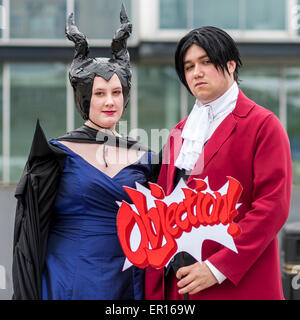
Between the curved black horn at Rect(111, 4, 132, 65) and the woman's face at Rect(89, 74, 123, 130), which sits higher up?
the curved black horn at Rect(111, 4, 132, 65)

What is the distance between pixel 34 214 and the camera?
2717mm

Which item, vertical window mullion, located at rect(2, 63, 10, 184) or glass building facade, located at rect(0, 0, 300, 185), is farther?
vertical window mullion, located at rect(2, 63, 10, 184)

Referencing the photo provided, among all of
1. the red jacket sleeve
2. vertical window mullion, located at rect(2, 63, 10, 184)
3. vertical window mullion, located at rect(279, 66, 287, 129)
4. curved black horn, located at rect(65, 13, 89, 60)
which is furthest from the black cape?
vertical window mullion, located at rect(279, 66, 287, 129)

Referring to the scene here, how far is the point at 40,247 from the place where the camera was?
274 centimetres

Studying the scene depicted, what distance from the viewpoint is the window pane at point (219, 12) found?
10766 mm

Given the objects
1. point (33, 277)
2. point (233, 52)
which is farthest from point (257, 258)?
point (33, 277)

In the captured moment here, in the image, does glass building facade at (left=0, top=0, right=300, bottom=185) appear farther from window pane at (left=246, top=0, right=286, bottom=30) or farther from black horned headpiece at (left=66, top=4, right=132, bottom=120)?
black horned headpiece at (left=66, top=4, right=132, bottom=120)

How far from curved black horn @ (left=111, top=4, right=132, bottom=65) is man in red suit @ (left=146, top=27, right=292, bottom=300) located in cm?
48

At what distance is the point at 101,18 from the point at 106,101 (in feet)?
27.2

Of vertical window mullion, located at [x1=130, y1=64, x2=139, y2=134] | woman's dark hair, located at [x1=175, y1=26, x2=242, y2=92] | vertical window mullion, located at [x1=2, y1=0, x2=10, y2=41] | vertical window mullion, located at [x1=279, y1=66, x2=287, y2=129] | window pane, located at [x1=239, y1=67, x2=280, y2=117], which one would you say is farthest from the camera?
vertical window mullion, located at [x1=279, y1=66, x2=287, y2=129]

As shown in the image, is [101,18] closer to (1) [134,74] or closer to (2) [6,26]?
(1) [134,74]

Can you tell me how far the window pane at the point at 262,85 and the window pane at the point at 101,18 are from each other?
2616 mm

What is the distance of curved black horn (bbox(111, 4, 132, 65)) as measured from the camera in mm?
2910

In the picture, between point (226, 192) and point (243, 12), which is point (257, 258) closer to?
point (226, 192)
